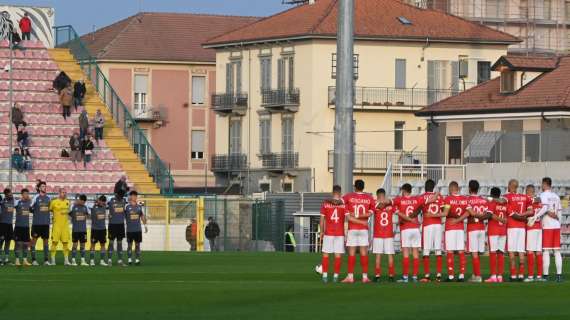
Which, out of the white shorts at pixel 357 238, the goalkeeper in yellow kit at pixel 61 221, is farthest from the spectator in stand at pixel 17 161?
the white shorts at pixel 357 238

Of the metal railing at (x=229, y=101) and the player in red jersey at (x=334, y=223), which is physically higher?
the metal railing at (x=229, y=101)

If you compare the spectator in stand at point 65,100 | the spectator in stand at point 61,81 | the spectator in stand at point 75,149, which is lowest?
the spectator in stand at point 75,149

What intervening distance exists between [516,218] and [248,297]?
7491 mm

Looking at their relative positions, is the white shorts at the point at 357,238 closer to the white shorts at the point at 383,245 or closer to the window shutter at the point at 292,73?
the white shorts at the point at 383,245

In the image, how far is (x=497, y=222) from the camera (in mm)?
35406

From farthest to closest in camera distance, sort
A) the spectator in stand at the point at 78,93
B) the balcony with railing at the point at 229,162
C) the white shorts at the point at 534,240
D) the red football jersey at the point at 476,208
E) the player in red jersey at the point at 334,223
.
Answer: the balcony with railing at the point at 229,162 → the spectator in stand at the point at 78,93 → the white shorts at the point at 534,240 → the red football jersey at the point at 476,208 → the player in red jersey at the point at 334,223

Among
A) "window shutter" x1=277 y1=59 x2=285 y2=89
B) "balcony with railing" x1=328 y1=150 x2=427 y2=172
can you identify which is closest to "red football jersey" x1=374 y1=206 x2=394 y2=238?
"balcony with railing" x1=328 y1=150 x2=427 y2=172

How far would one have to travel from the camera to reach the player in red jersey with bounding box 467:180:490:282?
3444 centimetres

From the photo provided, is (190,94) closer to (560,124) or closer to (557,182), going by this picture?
(560,124)

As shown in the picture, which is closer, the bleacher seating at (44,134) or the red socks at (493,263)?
the red socks at (493,263)

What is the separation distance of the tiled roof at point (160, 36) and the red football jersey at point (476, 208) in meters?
72.0

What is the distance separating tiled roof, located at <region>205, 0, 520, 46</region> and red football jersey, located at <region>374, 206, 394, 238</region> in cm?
5531

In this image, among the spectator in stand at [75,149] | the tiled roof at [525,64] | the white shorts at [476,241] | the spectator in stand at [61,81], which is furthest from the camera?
the tiled roof at [525,64]

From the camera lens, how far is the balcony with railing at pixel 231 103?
95.1 metres
